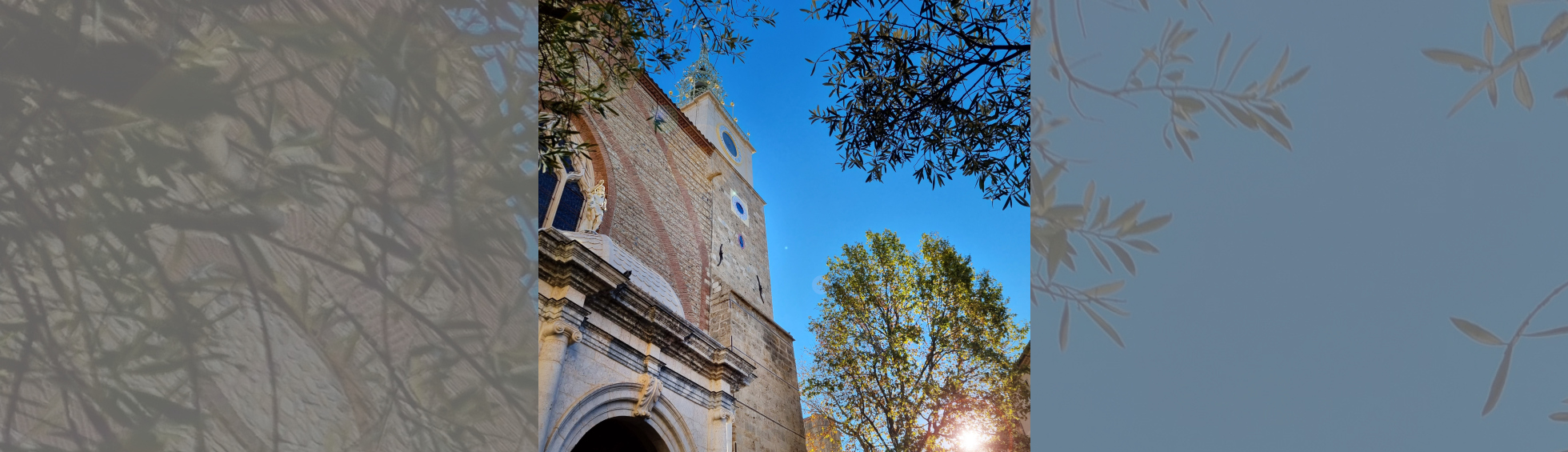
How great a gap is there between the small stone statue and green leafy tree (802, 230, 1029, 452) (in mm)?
5785

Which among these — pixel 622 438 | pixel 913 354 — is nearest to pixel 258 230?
pixel 622 438

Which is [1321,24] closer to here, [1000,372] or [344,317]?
[344,317]

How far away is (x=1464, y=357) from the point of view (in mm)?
816

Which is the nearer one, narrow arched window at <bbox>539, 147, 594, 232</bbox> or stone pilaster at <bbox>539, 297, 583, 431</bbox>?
stone pilaster at <bbox>539, 297, 583, 431</bbox>

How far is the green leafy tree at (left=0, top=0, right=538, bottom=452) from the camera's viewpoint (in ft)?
2.43

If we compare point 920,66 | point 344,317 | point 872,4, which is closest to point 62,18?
point 344,317

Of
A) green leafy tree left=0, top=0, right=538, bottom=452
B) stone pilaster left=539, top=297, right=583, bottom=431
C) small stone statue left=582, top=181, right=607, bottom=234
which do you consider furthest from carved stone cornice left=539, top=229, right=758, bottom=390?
green leafy tree left=0, top=0, right=538, bottom=452

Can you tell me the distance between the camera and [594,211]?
10.7m

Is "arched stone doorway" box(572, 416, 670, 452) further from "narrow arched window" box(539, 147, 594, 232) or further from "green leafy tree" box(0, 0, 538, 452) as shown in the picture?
"green leafy tree" box(0, 0, 538, 452)

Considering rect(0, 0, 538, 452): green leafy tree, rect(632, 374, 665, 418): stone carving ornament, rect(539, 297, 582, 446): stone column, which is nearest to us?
rect(0, 0, 538, 452): green leafy tree

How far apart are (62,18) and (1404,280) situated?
1395 millimetres

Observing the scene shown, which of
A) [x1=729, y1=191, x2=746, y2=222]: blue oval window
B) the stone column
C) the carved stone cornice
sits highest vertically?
[x1=729, y1=191, x2=746, y2=222]: blue oval window

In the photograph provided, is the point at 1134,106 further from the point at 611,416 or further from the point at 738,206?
the point at 738,206

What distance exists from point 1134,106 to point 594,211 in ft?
33.1
